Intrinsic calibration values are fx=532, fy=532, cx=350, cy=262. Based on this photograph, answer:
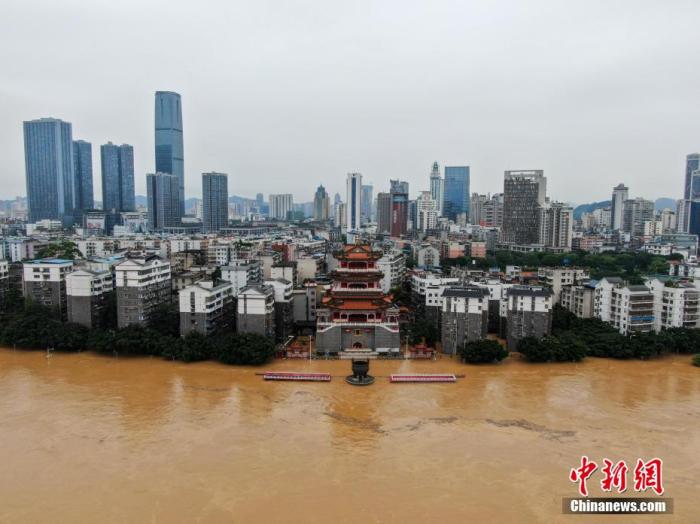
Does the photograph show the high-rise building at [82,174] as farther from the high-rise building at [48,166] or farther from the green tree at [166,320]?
the green tree at [166,320]

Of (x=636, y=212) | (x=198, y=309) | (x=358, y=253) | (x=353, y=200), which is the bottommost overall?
(x=198, y=309)

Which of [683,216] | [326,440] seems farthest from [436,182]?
[326,440]

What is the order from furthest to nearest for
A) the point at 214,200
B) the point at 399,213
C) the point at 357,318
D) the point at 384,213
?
the point at 214,200 < the point at 384,213 < the point at 399,213 < the point at 357,318

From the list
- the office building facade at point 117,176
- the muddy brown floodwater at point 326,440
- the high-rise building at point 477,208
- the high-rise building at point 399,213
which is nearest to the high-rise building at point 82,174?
the office building facade at point 117,176

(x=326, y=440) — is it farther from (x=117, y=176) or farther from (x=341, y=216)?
(x=117, y=176)

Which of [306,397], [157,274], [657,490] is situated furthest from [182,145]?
[657,490]

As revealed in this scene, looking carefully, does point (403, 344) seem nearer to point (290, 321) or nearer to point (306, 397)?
point (290, 321)
